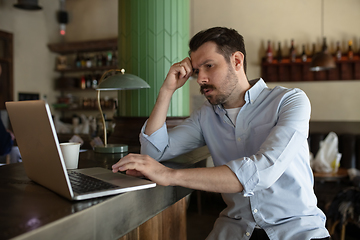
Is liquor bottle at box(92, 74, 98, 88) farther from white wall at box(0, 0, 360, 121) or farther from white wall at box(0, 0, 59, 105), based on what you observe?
white wall at box(0, 0, 59, 105)

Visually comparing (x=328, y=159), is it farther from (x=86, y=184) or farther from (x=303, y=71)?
(x=86, y=184)

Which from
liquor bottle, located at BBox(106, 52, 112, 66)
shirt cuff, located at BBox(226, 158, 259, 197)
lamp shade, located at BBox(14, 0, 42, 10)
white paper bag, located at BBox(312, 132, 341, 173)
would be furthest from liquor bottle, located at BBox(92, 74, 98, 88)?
shirt cuff, located at BBox(226, 158, 259, 197)

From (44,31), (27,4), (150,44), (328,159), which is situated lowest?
(328,159)

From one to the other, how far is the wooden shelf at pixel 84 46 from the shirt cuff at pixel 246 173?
4673 mm

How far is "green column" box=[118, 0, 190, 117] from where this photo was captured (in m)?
1.96

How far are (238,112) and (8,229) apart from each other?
962mm

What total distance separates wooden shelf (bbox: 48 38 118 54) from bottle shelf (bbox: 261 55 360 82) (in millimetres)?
2685

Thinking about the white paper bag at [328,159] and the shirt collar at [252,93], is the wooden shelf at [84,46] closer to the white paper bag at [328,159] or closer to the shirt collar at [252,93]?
the white paper bag at [328,159]

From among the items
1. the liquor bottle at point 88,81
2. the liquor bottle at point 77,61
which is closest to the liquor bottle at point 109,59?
the liquor bottle at point 88,81

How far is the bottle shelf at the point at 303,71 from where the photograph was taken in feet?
13.5

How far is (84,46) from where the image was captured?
17.4ft

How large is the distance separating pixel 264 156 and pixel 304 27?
401 centimetres

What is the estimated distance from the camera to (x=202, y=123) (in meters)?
1.37

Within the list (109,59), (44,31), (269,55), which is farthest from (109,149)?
(44,31)
